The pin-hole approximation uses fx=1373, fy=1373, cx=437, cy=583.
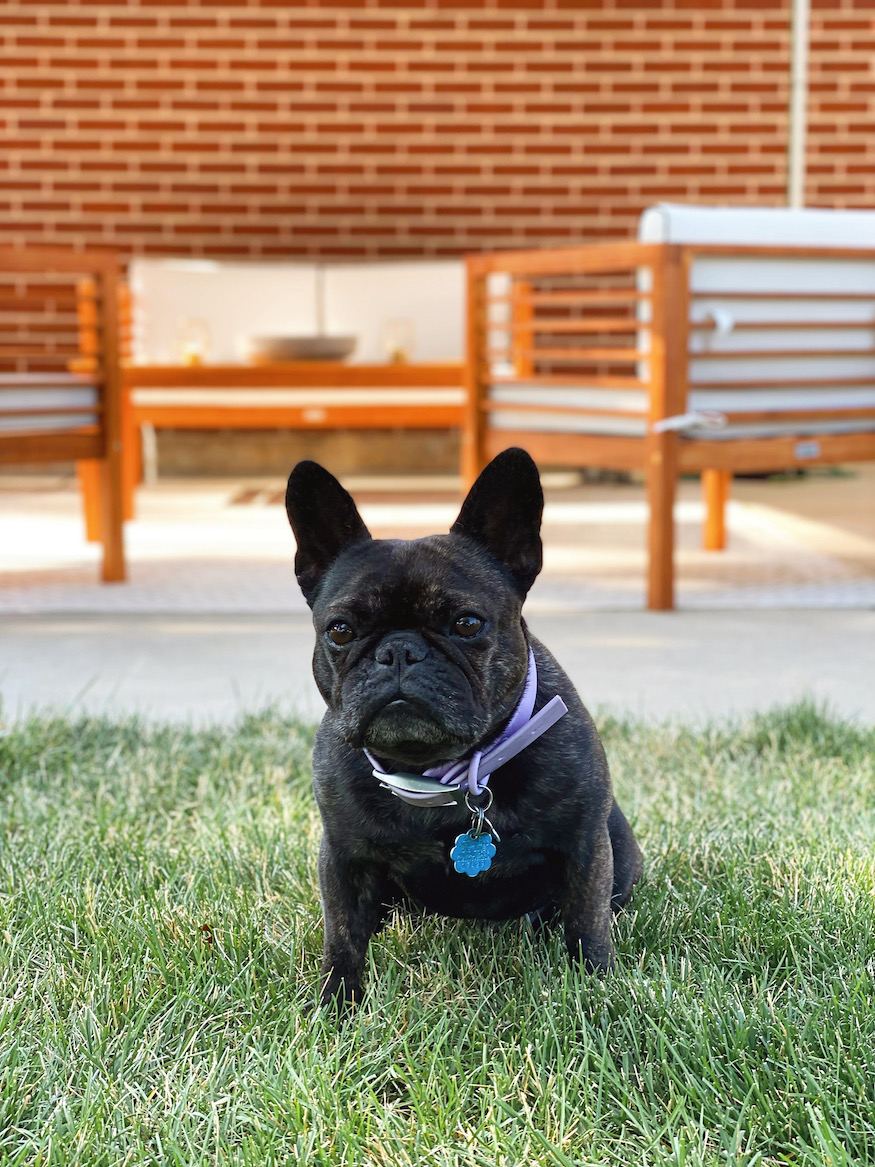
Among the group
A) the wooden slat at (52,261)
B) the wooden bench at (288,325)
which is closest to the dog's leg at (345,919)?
the wooden slat at (52,261)

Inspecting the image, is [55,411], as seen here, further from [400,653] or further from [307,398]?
[400,653]

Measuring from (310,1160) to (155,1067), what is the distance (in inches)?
9.8

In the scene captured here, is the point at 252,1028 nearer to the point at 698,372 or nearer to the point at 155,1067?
the point at 155,1067

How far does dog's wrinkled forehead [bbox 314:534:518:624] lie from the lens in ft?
4.50

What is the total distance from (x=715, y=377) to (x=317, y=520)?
8.31 ft

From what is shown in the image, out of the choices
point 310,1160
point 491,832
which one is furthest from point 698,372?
point 310,1160

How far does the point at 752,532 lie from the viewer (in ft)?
17.6

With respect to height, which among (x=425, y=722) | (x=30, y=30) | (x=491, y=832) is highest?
(x=30, y=30)

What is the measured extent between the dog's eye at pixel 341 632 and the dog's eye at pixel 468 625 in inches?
4.2

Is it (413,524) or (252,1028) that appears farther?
(413,524)

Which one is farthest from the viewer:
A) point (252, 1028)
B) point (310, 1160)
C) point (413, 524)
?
point (413, 524)

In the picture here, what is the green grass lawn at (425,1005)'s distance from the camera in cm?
124

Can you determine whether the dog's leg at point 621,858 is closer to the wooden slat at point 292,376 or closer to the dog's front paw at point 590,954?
the dog's front paw at point 590,954

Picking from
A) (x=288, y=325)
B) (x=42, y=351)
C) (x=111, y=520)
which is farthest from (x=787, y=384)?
(x=42, y=351)
